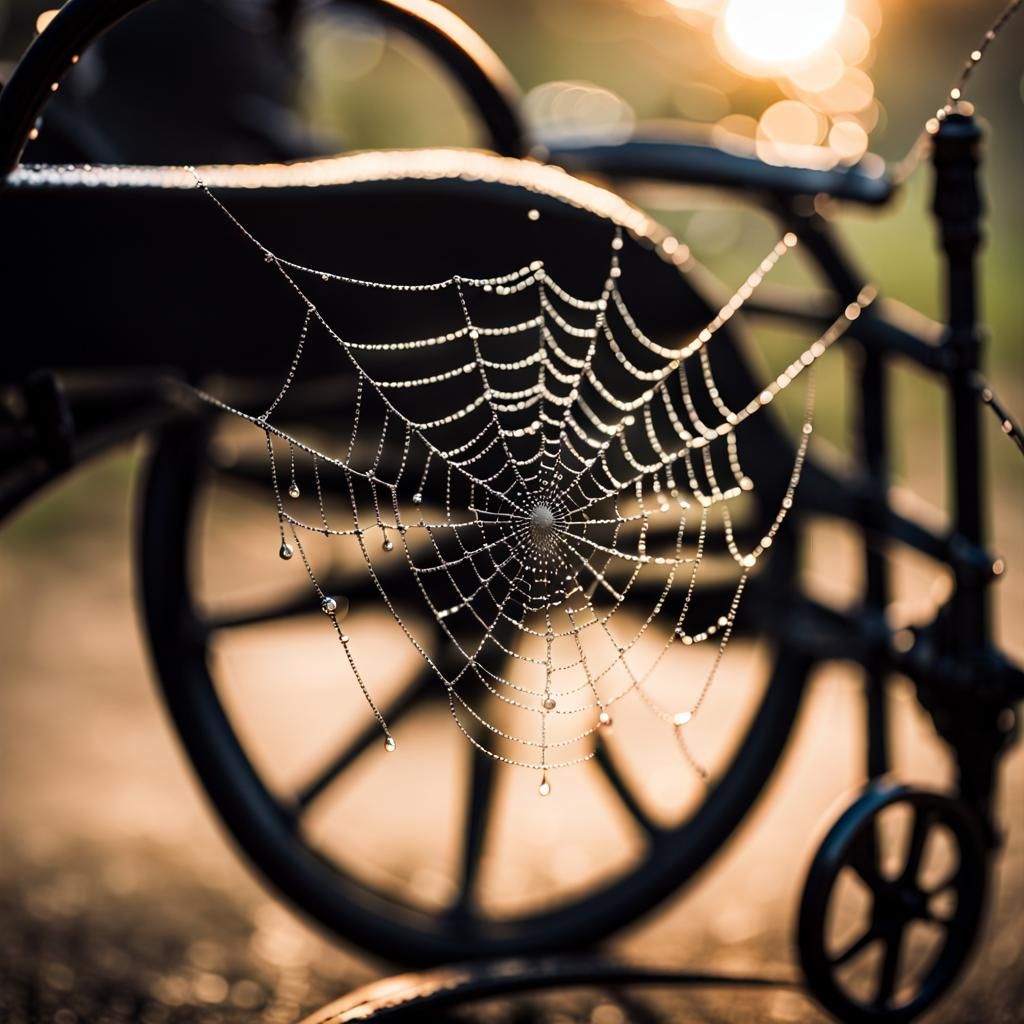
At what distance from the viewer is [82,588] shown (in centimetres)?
525

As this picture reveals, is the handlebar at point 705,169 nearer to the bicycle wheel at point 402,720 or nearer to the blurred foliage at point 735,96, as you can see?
the bicycle wheel at point 402,720

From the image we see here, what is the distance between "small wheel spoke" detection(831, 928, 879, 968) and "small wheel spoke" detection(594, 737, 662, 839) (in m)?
0.59

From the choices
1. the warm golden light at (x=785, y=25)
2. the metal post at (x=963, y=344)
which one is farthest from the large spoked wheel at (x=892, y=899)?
the warm golden light at (x=785, y=25)

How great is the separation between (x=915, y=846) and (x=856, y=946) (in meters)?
0.19

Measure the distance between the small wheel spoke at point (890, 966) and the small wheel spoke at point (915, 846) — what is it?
84 mm

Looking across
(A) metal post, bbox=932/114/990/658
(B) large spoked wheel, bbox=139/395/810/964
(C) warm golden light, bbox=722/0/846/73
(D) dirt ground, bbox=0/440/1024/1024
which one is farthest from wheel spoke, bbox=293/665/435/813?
(C) warm golden light, bbox=722/0/846/73

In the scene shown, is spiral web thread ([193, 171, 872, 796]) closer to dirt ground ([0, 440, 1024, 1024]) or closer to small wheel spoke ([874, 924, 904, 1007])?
small wheel spoke ([874, 924, 904, 1007])

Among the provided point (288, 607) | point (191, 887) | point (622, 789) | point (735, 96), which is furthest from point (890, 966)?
point (735, 96)

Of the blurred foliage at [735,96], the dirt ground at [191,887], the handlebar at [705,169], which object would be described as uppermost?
the blurred foliage at [735,96]

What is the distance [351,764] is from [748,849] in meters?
1.26

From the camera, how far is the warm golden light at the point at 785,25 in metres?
4.59

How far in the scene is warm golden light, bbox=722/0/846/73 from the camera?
459cm

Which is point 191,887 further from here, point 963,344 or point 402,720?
point 963,344

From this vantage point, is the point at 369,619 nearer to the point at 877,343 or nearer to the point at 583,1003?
the point at 583,1003
